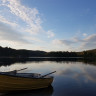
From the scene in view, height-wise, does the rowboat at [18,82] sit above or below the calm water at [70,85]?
above

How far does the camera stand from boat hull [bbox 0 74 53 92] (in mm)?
12266

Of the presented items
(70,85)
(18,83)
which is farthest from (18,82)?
(70,85)

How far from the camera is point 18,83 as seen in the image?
42.7 feet

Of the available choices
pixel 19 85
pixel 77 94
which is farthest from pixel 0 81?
pixel 77 94

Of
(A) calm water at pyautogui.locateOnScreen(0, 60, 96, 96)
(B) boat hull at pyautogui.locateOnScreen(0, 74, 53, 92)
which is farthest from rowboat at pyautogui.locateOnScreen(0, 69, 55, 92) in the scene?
(A) calm water at pyautogui.locateOnScreen(0, 60, 96, 96)

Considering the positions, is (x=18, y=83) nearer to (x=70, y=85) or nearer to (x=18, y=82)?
(x=18, y=82)

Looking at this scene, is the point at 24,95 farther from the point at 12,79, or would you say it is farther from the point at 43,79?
the point at 43,79

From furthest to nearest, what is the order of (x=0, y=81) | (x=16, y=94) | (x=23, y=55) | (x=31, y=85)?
(x=23, y=55)
(x=31, y=85)
(x=16, y=94)
(x=0, y=81)

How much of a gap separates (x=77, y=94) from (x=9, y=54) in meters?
143

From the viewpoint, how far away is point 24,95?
12805mm

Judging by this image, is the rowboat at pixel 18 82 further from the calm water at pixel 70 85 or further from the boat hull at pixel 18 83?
the calm water at pixel 70 85

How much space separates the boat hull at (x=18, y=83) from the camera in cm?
1227

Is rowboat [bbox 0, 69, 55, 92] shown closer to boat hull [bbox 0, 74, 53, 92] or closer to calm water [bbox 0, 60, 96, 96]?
boat hull [bbox 0, 74, 53, 92]

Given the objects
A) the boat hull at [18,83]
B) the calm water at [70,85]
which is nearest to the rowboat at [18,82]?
the boat hull at [18,83]
